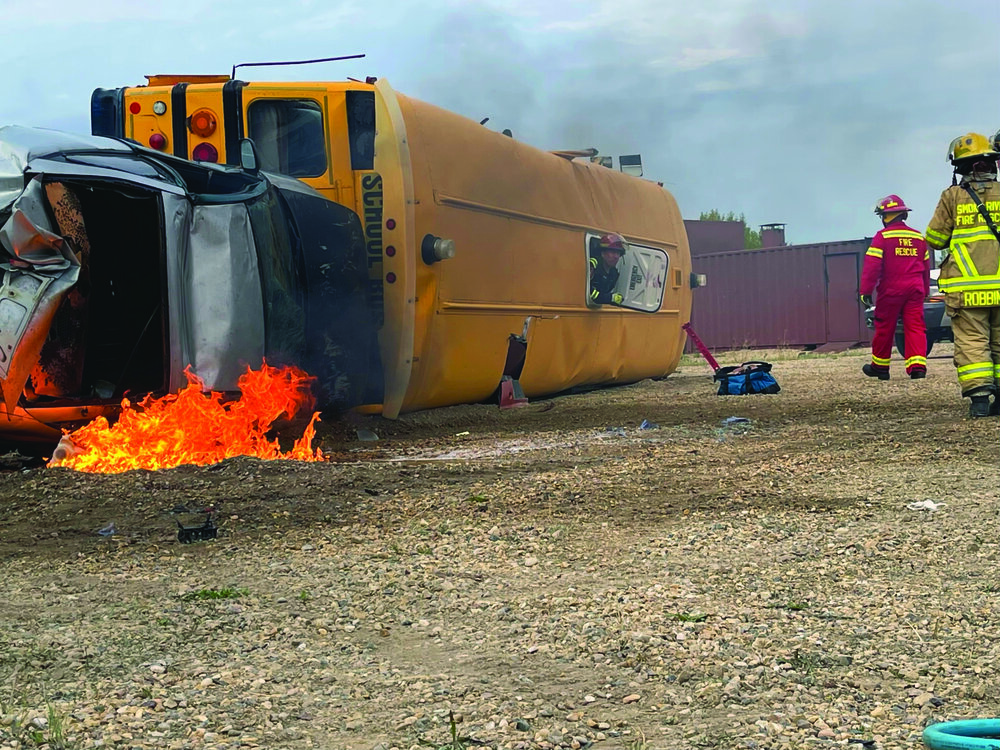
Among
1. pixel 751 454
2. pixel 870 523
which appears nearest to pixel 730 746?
pixel 870 523

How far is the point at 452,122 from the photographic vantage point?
9.00 meters

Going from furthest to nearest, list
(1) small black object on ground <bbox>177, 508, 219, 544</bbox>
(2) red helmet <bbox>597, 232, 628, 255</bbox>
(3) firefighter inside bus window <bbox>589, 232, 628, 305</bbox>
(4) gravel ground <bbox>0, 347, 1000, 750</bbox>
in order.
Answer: (2) red helmet <bbox>597, 232, 628, 255</bbox>, (3) firefighter inside bus window <bbox>589, 232, 628, 305</bbox>, (1) small black object on ground <bbox>177, 508, 219, 544</bbox>, (4) gravel ground <bbox>0, 347, 1000, 750</bbox>

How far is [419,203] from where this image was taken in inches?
326

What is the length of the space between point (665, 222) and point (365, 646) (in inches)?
432

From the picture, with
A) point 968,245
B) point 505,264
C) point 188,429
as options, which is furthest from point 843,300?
point 188,429

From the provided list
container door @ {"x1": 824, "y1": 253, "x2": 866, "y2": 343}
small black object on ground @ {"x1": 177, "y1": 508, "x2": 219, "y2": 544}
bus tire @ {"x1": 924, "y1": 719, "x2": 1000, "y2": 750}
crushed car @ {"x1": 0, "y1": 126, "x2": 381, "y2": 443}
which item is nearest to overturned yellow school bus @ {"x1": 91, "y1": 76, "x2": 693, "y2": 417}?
crushed car @ {"x1": 0, "y1": 126, "x2": 381, "y2": 443}

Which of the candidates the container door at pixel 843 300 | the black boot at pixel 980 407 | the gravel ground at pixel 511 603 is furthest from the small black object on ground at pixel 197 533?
the container door at pixel 843 300

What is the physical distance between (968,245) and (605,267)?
4110 millimetres

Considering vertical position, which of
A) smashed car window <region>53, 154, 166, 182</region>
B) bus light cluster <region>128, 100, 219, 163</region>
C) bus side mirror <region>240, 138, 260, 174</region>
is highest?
bus light cluster <region>128, 100, 219, 163</region>

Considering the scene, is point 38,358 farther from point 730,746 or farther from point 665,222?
point 665,222

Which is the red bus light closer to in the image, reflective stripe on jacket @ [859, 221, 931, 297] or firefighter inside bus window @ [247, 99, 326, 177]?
firefighter inside bus window @ [247, 99, 326, 177]

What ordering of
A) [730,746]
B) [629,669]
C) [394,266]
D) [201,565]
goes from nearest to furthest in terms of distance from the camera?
[730,746], [629,669], [201,565], [394,266]

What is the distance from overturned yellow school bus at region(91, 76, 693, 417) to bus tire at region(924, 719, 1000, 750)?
18.8 feet

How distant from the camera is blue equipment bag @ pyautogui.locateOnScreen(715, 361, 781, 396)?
11.6 meters
